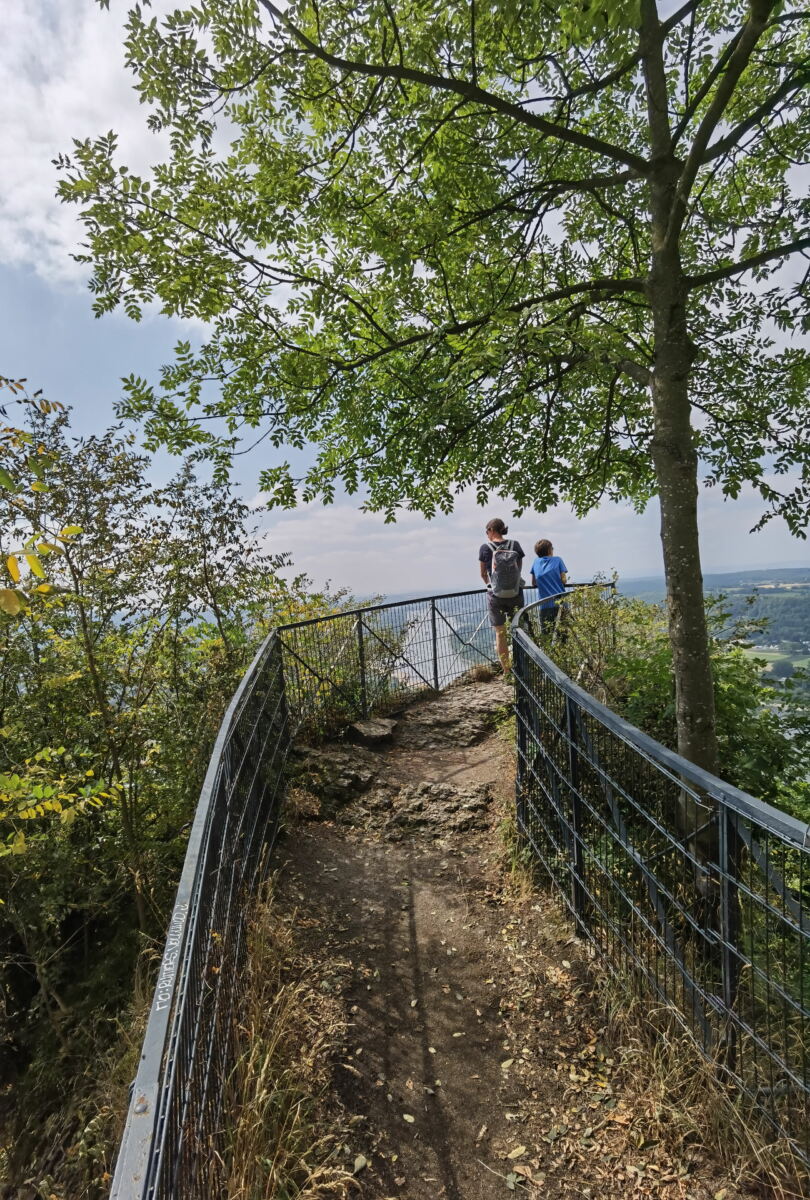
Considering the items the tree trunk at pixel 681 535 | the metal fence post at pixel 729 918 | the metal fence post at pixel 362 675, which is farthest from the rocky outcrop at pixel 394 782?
the metal fence post at pixel 729 918

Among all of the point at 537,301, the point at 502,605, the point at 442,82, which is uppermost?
the point at 442,82

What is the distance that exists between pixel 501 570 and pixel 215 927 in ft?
22.7

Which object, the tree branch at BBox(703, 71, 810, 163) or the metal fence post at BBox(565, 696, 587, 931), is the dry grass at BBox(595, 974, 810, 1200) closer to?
the metal fence post at BBox(565, 696, 587, 931)

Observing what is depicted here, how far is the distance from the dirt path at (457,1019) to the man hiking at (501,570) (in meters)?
3.60

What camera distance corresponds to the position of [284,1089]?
2607 mm

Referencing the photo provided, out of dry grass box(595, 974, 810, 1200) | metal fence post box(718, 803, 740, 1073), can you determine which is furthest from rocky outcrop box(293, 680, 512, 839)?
metal fence post box(718, 803, 740, 1073)

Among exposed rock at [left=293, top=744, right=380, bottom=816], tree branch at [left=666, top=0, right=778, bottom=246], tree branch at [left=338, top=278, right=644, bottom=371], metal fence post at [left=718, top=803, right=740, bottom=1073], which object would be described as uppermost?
tree branch at [left=666, top=0, right=778, bottom=246]

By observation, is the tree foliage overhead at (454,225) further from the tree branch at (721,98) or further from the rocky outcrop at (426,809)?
the rocky outcrop at (426,809)

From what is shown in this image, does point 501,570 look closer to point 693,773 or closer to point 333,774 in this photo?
point 333,774

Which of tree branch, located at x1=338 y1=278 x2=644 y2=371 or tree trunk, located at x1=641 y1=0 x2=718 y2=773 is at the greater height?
tree branch, located at x1=338 y1=278 x2=644 y2=371

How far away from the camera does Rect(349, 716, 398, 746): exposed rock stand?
25.7 ft

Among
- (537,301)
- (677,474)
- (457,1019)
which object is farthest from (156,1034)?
(537,301)

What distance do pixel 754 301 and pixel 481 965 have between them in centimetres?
565

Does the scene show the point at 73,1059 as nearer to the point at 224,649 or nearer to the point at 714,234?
the point at 224,649
